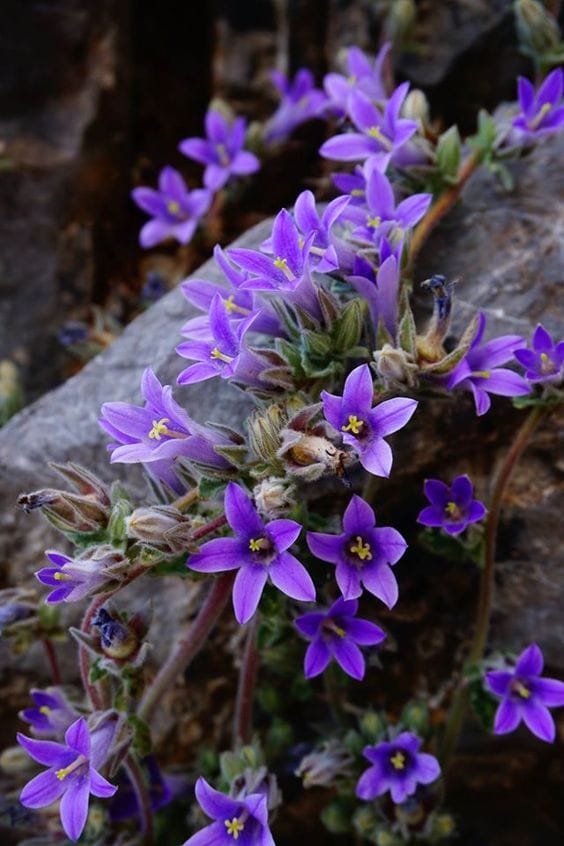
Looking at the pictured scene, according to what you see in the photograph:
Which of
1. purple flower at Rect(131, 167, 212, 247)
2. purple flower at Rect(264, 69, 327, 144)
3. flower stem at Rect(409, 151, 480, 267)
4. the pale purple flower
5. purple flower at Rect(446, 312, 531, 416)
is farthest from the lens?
purple flower at Rect(264, 69, 327, 144)

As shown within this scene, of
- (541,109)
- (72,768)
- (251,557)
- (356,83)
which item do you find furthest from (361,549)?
(356,83)

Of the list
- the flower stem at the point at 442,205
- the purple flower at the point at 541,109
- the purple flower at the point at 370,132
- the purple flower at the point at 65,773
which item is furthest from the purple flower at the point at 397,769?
the purple flower at the point at 541,109

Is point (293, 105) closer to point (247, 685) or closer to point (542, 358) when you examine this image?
point (542, 358)

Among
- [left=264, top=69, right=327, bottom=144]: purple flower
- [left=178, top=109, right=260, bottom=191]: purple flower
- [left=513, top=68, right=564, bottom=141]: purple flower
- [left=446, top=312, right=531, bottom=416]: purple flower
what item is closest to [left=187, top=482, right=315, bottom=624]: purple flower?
[left=446, top=312, right=531, bottom=416]: purple flower

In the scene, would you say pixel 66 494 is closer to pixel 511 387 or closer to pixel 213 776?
pixel 511 387

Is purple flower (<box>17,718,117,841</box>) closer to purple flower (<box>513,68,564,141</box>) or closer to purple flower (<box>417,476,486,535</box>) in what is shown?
purple flower (<box>417,476,486,535</box>)

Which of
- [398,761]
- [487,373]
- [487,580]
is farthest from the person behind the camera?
[487,580]

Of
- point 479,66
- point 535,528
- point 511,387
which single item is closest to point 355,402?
point 511,387
